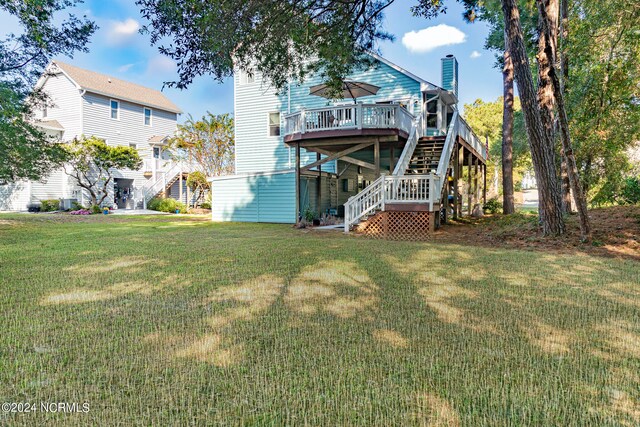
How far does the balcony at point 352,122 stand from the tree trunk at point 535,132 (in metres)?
3.98

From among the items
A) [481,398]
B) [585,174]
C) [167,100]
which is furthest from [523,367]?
[167,100]

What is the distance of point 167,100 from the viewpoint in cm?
2984

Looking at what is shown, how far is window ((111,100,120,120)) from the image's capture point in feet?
81.0

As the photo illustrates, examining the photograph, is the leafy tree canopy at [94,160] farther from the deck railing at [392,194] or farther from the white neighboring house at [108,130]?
the deck railing at [392,194]

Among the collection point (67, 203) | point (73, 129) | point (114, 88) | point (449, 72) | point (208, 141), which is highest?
point (114, 88)

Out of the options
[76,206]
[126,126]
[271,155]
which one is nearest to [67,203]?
[76,206]

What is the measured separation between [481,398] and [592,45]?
11666 mm

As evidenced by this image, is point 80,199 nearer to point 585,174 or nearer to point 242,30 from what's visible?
point 242,30

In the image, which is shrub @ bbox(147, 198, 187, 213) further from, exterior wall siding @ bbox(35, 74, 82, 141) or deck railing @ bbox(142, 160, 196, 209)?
exterior wall siding @ bbox(35, 74, 82, 141)

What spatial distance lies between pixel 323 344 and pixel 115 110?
88.4ft

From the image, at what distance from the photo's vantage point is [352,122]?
12117mm

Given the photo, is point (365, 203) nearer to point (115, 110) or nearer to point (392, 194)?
point (392, 194)

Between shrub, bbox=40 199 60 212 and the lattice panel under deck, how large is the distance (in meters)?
20.5

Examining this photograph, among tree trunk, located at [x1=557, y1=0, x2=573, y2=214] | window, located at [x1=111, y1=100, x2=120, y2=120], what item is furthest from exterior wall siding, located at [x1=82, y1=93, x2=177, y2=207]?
tree trunk, located at [x1=557, y1=0, x2=573, y2=214]
